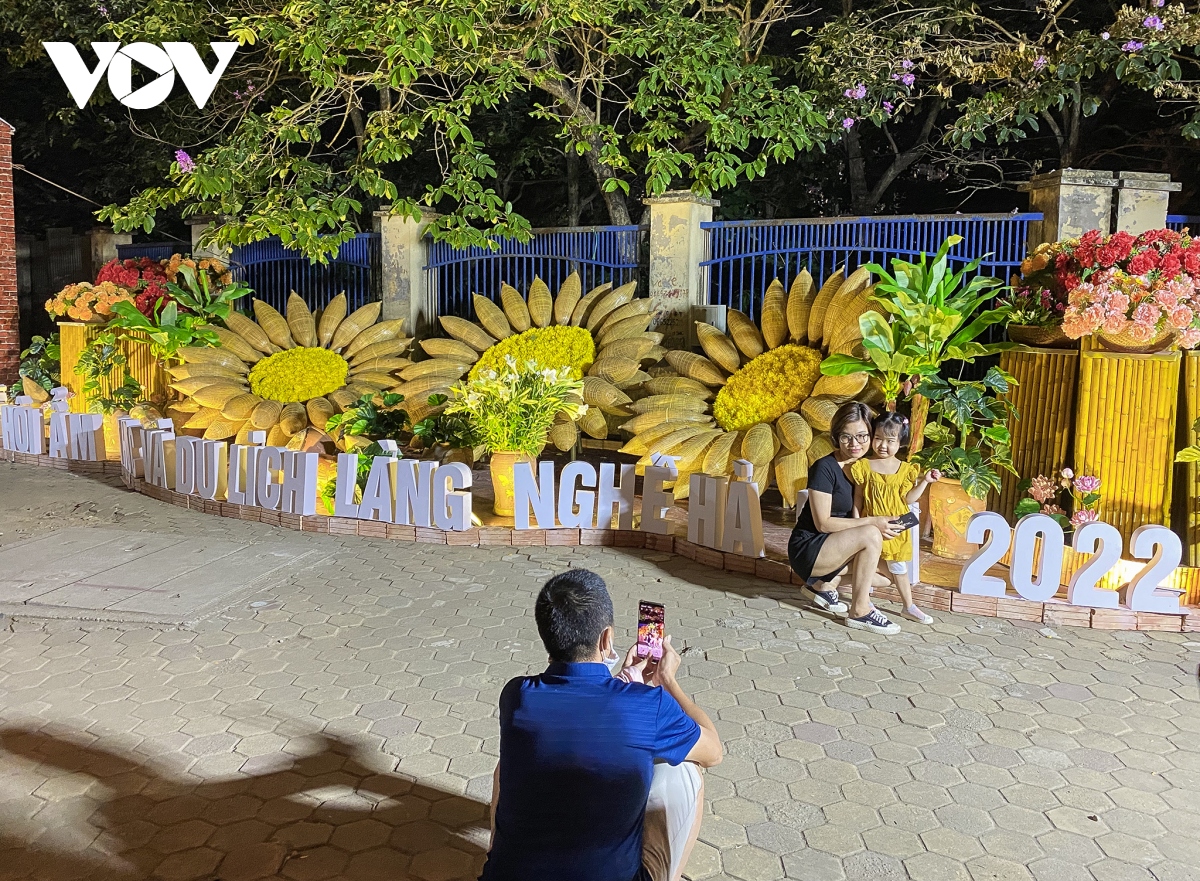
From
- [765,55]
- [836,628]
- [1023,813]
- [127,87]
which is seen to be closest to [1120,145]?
[765,55]

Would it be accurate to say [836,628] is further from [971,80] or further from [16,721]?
[971,80]

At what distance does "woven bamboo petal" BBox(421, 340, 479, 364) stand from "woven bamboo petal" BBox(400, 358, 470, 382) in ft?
0.18

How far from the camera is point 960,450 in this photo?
6.22 meters

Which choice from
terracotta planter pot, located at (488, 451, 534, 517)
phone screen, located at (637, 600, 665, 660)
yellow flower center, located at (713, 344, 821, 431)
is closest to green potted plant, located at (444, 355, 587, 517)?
terracotta planter pot, located at (488, 451, 534, 517)

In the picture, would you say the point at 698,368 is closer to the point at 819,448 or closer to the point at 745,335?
the point at 745,335

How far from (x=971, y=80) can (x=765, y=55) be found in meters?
2.60

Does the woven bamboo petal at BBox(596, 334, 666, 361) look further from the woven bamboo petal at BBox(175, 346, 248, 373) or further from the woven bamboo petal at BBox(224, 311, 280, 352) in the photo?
the woven bamboo petal at BBox(175, 346, 248, 373)

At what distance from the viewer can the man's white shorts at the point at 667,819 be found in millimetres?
2631

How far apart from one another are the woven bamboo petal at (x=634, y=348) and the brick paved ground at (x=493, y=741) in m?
3.12

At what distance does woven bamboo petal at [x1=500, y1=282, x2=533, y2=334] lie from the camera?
9.51 m

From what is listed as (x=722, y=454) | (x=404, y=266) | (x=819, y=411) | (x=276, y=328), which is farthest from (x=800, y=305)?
(x=276, y=328)

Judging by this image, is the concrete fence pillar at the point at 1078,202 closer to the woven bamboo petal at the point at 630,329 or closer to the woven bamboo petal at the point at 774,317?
the woven bamboo petal at the point at 774,317

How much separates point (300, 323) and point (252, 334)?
48cm

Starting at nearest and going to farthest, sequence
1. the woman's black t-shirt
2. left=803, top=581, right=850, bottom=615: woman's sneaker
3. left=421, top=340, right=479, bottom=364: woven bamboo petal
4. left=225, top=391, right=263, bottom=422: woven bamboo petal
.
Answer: the woman's black t-shirt
left=803, top=581, right=850, bottom=615: woman's sneaker
left=225, top=391, right=263, bottom=422: woven bamboo petal
left=421, top=340, right=479, bottom=364: woven bamboo petal
